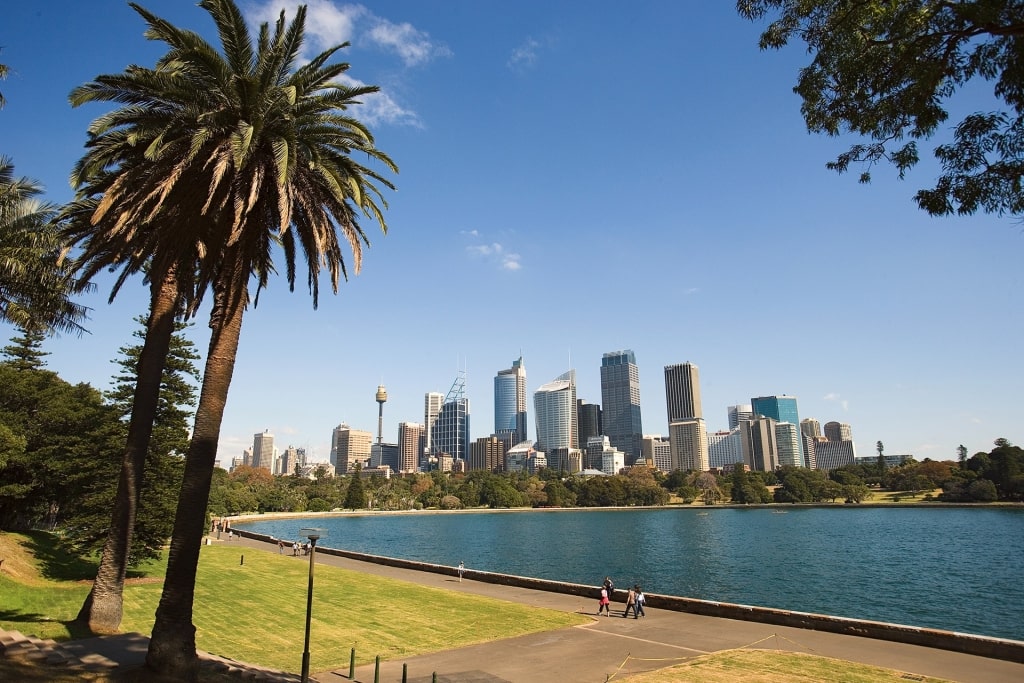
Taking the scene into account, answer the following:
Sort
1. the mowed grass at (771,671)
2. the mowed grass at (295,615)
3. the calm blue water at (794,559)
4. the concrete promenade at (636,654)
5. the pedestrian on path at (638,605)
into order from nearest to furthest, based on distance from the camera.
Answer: the mowed grass at (771,671) < the concrete promenade at (636,654) < the mowed grass at (295,615) < the pedestrian on path at (638,605) < the calm blue water at (794,559)

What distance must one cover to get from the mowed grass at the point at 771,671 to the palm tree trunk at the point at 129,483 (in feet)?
51.3

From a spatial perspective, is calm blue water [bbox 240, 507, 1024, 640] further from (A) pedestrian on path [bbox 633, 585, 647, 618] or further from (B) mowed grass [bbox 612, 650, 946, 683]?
(B) mowed grass [bbox 612, 650, 946, 683]

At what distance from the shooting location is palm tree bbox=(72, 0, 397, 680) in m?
14.6

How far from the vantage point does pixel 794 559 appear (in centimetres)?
6700

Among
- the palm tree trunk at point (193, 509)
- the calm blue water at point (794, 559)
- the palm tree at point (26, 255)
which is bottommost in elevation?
the calm blue water at point (794, 559)

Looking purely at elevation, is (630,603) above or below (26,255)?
below

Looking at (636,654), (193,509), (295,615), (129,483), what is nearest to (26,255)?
(129,483)

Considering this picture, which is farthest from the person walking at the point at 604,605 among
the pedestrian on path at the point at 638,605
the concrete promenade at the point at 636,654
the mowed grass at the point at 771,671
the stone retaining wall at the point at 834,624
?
the mowed grass at the point at 771,671

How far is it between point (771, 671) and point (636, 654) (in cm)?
415

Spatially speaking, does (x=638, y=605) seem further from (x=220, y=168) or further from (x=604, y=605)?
(x=220, y=168)

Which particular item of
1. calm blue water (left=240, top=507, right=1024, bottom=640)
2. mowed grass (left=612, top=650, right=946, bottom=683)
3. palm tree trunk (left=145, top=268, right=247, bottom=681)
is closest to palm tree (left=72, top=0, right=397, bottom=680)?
palm tree trunk (left=145, top=268, right=247, bottom=681)

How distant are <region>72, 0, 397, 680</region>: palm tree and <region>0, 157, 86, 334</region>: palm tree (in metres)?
5.06

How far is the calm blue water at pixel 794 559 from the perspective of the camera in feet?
142

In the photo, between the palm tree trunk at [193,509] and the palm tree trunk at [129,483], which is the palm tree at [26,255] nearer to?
the palm tree trunk at [129,483]
